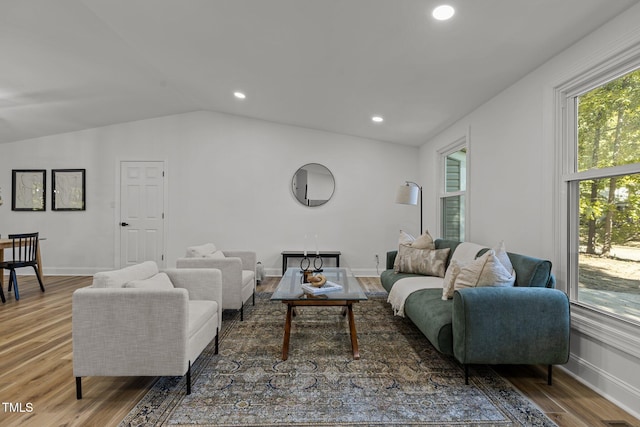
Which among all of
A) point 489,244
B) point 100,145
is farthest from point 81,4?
point 489,244

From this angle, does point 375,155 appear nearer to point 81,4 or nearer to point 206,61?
point 206,61

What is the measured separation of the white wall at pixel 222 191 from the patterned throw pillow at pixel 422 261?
1.87 m

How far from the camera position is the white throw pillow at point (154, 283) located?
2.04 metres

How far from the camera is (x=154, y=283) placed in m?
2.26

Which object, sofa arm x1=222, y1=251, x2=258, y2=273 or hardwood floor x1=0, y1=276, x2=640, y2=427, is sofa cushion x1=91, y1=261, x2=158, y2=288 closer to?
hardwood floor x1=0, y1=276, x2=640, y2=427

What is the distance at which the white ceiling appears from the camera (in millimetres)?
2188

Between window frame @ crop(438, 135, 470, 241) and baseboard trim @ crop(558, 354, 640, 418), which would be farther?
window frame @ crop(438, 135, 470, 241)

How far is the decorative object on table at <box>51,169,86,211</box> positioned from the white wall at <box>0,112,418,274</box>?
0.41ft

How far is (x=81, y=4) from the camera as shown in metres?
2.75

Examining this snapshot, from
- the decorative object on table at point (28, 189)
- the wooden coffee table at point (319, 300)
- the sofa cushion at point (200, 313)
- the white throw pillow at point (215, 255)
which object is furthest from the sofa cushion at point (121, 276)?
the decorative object on table at point (28, 189)

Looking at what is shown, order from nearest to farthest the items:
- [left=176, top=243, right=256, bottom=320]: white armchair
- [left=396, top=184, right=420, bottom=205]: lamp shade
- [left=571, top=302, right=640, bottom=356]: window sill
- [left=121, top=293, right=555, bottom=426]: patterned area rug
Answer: [left=121, top=293, right=555, bottom=426]: patterned area rug → [left=571, top=302, right=640, bottom=356]: window sill → [left=176, top=243, right=256, bottom=320]: white armchair → [left=396, top=184, right=420, bottom=205]: lamp shade

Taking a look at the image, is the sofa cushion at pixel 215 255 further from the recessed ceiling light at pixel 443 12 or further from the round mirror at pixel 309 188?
the recessed ceiling light at pixel 443 12

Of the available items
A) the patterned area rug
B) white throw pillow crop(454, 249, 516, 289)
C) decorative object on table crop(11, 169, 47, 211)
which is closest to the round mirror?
the patterned area rug

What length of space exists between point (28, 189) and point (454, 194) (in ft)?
23.0
